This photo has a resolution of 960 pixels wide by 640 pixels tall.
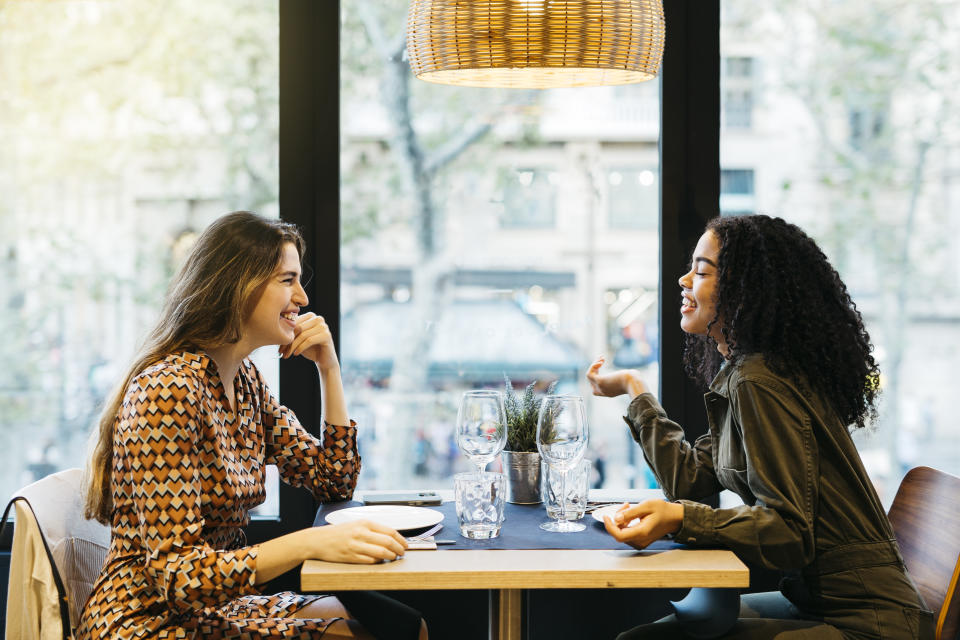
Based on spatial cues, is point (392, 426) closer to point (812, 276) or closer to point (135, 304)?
point (135, 304)

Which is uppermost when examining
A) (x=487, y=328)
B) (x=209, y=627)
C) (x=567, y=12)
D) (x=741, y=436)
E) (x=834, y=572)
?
(x=567, y=12)

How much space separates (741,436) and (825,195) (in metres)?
1.18

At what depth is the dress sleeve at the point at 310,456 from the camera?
215cm

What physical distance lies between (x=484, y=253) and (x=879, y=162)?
1.13 metres

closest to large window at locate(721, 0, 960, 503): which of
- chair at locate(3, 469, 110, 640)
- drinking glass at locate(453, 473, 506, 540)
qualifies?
drinking glass at locate(453, 473, 506, 540)

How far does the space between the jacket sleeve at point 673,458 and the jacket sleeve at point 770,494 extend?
1.00 ft

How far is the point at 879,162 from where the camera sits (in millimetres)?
2736

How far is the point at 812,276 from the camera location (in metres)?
1.91

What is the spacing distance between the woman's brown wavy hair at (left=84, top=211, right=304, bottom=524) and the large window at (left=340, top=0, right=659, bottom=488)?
0.71 m

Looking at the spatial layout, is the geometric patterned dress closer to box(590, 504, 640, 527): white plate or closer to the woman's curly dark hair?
box(590, 504, 640, 527): white plate

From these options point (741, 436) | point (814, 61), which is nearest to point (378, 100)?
point (814, 61)

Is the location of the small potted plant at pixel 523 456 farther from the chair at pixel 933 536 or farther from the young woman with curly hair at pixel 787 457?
the chair at pixel 933 536

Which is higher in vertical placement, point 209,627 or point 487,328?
point 487,328

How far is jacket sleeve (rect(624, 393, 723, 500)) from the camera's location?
205 centimetres
